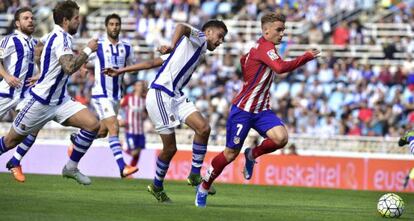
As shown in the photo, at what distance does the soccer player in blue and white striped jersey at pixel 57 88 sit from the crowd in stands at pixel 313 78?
40.9ft

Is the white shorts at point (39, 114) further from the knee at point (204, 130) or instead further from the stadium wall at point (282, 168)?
the stadium wall at point (282, 168)

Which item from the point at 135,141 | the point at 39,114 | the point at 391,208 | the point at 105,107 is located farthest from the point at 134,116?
the point at 391,208

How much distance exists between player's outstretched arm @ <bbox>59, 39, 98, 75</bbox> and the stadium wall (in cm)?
1095

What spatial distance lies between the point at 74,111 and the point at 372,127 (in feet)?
45.3

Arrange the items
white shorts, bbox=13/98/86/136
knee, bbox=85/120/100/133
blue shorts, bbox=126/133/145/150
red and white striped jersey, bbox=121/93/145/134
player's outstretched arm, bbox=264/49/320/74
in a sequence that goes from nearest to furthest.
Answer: player's outstretched arm, bbox=264/49/320/74 < white shorts, bbox=13/98/86/136 < knee, bbox=85/120/100/133 < blue shorts, bbox=126/133/145/150 < red and white striped jersey, bbox=121/93/145/134

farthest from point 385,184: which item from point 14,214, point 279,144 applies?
point 14,214

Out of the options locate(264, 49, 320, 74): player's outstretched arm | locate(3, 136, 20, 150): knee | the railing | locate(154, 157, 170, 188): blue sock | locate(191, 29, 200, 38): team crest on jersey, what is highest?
locate(191, 29, 200, 38): team crest on jersey

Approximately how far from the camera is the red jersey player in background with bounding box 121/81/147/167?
25066mm

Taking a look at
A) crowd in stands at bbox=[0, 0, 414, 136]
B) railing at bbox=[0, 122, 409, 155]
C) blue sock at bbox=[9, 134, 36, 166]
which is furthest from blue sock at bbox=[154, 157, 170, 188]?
crowd in stands at bbox=[0, 0, 414, 136]

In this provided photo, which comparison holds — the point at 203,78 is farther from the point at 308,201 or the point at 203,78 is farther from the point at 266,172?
the point at 308,201

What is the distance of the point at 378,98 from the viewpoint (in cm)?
2906

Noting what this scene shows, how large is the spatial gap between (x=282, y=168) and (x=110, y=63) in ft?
22.9

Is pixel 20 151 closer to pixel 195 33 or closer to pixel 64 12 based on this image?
pixel 64 12

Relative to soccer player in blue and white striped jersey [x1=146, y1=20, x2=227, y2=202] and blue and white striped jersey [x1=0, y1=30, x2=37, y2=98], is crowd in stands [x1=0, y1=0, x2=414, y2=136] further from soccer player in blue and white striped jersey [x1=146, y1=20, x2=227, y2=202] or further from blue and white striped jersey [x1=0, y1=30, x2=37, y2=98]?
soccer player in blue and white striped jersey [x1=146, y1=20, x2=227, y2=202]
